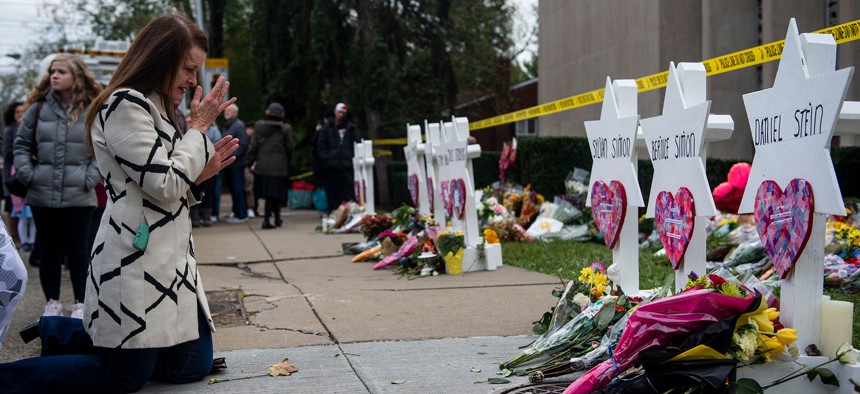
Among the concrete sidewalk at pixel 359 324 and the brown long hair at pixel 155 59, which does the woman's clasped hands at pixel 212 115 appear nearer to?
the brown long hair at pixel 155 59

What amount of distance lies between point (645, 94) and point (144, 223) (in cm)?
1343

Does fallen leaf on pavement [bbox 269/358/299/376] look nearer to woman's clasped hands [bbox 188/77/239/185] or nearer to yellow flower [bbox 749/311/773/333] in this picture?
woman's clasped hands [bbox 188/77/239/185]

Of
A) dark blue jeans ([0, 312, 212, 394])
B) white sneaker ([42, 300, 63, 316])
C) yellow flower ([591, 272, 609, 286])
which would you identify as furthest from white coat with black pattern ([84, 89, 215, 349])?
white sneaker ([42, 300, 63, 316])

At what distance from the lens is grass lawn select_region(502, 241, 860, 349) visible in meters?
6.41

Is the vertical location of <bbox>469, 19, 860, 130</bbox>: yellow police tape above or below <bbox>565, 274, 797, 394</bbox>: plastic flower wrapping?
above

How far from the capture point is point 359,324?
211 inches

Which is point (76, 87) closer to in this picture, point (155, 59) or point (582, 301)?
point (155, 59)

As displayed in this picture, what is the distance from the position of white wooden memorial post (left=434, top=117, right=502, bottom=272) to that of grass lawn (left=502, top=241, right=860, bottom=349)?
0.39m

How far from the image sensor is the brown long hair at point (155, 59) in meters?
3.77

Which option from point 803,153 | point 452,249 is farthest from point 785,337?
point 452,249

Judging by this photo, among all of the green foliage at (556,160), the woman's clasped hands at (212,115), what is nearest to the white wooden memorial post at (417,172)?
the green foliage at (556,160)

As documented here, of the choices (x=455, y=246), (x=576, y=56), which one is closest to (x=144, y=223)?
(x=455, y=246)

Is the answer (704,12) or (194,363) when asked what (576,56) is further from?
(194,363)

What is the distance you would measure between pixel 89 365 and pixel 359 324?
1.96m
